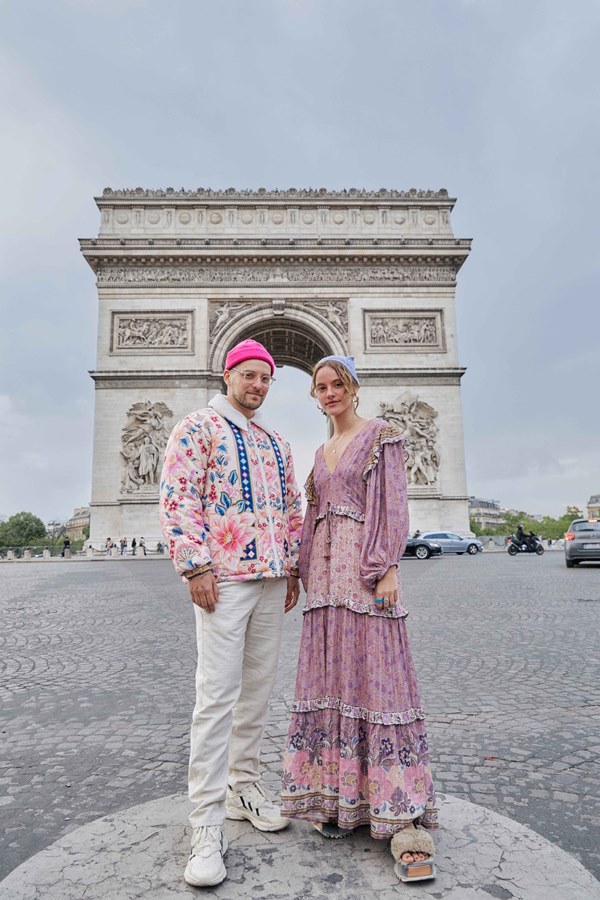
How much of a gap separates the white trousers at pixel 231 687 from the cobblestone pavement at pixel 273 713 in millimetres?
542

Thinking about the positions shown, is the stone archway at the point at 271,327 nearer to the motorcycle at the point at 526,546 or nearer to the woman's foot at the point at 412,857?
the motorcycle at the point at 526,546

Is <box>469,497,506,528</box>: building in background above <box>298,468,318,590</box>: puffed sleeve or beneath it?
above

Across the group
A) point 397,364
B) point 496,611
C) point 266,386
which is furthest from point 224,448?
point 397,364

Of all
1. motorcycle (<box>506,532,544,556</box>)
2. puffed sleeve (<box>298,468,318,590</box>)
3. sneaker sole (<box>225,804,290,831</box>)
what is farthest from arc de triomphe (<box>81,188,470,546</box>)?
sneaker sole (<box>225,804,290,831</box>)

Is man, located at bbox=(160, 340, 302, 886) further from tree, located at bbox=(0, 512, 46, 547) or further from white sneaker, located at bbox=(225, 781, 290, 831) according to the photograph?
tree, located at bbox=(0, 512, 46, 547)

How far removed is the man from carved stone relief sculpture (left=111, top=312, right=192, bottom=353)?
2221 centimetres

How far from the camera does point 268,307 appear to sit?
24.6 m

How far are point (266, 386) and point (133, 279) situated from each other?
23686 millimetres

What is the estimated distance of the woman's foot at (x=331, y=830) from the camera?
84.3 inches

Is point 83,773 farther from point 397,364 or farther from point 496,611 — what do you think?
point 397,364

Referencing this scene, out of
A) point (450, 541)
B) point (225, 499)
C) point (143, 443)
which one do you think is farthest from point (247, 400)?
point (143, 443)

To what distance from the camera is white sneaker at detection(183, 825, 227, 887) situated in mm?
1862

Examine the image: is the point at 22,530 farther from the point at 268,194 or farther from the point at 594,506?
the point at 594,506

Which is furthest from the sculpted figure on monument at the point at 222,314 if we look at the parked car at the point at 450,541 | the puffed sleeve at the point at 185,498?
the puffed sleeve at the point at 185,498
